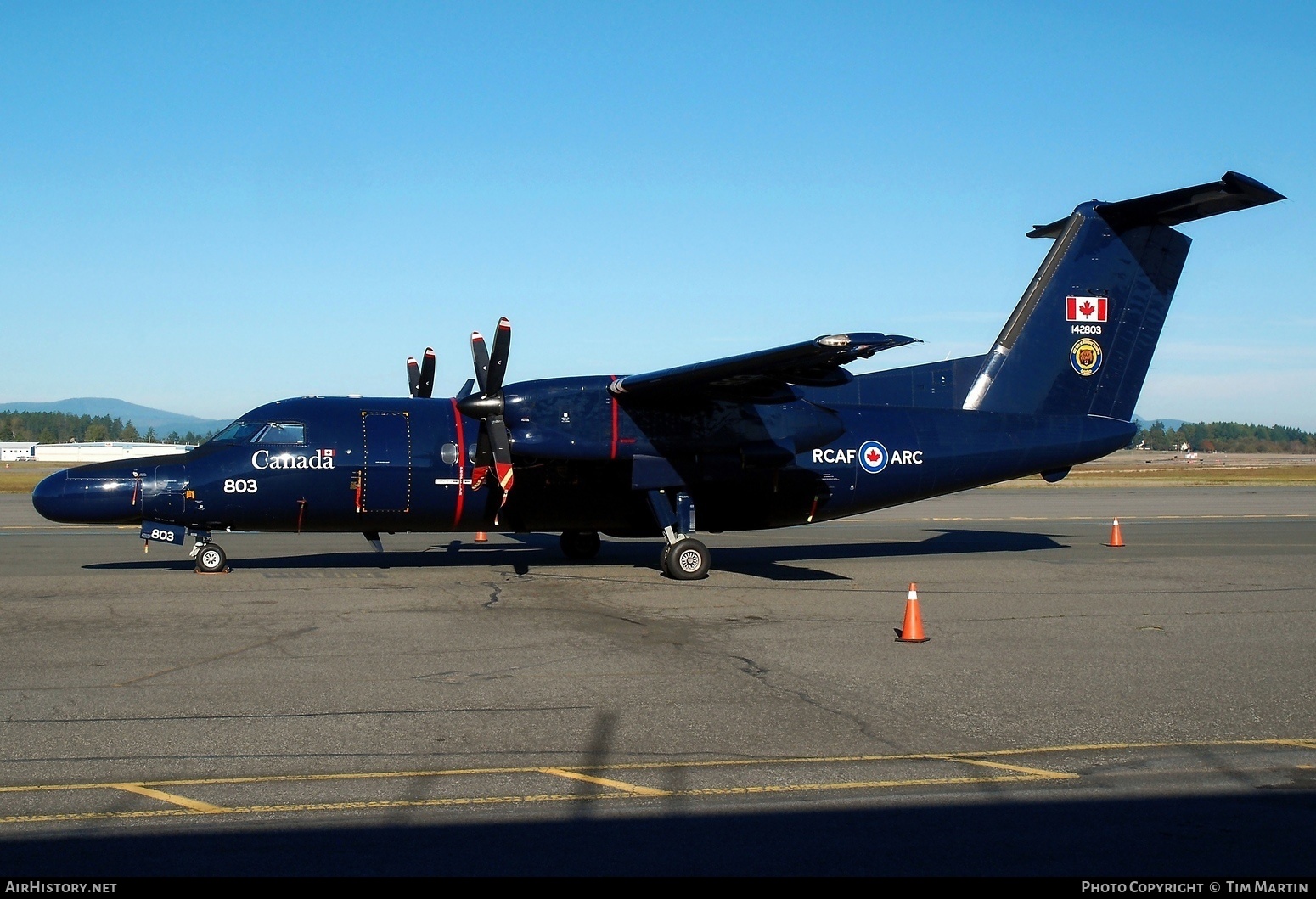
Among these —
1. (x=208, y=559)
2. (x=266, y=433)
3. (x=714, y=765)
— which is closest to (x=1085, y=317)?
(x=266, y=433)

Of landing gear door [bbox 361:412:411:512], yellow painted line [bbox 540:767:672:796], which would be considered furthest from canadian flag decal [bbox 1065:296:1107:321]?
yellow painted line [bbox 540:767:672:796]

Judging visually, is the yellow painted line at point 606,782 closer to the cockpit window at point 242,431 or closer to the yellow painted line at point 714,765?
the yellow painted line at point 714,765

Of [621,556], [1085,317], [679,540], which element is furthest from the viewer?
[621,556]

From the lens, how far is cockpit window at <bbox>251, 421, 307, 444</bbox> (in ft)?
60.2

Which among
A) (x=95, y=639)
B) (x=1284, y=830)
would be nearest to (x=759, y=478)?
(x=95, y=639)

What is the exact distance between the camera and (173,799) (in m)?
6.62

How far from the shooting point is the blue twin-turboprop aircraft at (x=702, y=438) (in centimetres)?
1792

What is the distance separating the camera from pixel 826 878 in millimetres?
5336

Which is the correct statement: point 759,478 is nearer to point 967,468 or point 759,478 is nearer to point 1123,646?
point 967,468

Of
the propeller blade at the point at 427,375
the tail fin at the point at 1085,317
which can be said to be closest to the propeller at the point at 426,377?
the propeller blade at the point at 427,375

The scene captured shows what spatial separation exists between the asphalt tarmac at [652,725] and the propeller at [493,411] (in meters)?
1.85

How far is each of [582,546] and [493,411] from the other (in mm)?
4495

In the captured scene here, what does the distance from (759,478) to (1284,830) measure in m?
14.0

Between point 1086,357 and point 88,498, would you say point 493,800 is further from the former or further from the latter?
point 1086,357
